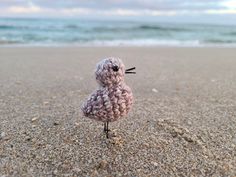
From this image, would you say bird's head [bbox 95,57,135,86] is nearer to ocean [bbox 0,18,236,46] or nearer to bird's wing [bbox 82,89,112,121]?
bird's wing [bbox 82,89,112,121]

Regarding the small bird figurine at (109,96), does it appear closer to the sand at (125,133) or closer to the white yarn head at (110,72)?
the white yarn head at (110,72)

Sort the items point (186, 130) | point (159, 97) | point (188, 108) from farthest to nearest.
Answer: point (159, 97) → point (188, 108) → point (186, 130)

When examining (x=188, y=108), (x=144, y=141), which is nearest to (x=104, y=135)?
(x=144, y=141)

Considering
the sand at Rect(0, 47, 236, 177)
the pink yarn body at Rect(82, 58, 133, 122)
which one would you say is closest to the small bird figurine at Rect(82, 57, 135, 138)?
the pink yarn body at Rect(82, 58, 133, 122)

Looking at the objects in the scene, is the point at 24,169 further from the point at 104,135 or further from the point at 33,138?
the point at 104,135

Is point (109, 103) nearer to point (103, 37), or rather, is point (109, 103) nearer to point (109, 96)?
point (109, 96)

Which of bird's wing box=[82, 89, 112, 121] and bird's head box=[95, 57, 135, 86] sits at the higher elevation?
bird's head box=[95, 57, 135, 86]

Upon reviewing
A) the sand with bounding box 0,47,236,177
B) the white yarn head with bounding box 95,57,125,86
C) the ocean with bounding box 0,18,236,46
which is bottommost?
the sand with bounding box 0,47,236,177

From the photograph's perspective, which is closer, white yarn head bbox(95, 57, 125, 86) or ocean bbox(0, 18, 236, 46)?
white yarn head bbox(95, 57, 125, 86)

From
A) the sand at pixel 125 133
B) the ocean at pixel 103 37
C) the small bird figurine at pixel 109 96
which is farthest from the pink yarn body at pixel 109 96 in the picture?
the ocean at pixel 103 37
